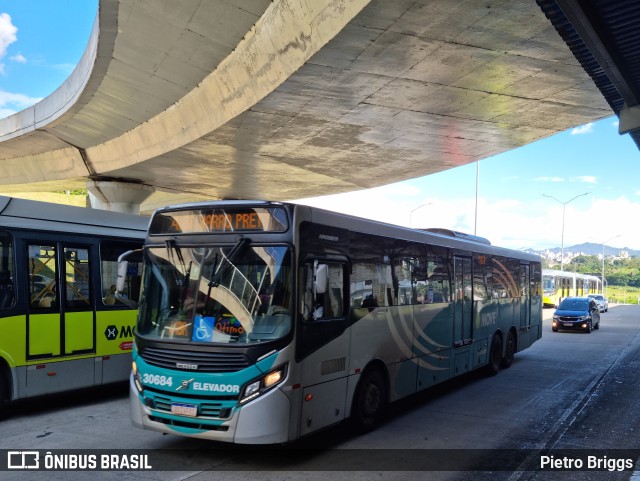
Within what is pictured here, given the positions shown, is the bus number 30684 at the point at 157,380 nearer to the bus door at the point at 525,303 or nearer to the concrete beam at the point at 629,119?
the concrete beam at the point at 629,119

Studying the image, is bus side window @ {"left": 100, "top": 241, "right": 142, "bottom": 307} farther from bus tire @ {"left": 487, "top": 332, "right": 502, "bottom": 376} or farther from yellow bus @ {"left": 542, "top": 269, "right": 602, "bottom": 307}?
yellow bus @ {"left": 542, "top": 269, "right": 602, "bottom": 307}

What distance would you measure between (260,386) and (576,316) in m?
24.0

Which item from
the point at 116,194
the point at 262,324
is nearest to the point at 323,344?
the point at 262,324

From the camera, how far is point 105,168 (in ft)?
81.5

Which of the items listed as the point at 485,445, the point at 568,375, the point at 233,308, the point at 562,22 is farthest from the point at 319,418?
the point at 568,375

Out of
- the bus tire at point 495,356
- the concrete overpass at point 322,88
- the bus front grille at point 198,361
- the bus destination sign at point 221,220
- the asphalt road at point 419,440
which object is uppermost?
the concrete overpass at point 322,88

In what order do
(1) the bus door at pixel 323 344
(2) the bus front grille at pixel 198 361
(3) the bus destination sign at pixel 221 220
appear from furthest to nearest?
(3) the bus destination sign at pixel 221 220
(1) the bus door at pixel 323 344
(2) the bus front grille at pixel 198 361

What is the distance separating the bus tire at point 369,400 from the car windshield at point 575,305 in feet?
73.5

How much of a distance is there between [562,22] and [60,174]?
80.0 feet

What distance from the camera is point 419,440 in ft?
26.2

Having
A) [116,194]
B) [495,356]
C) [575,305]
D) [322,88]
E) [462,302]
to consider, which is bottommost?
[495,356]

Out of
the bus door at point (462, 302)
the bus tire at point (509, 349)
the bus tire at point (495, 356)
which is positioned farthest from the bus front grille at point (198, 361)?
the bus tire at point (509, 349)

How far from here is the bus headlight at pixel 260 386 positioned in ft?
21.1

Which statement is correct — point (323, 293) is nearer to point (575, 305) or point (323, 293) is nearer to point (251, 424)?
point (251, 424)
